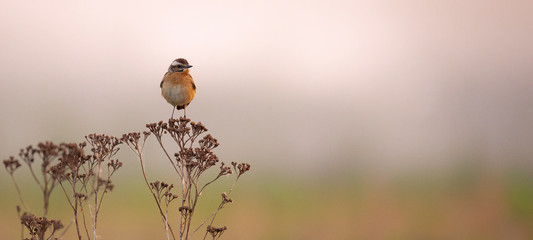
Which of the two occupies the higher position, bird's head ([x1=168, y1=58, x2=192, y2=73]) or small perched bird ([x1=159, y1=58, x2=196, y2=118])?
bird's head ([x1=168, y1=58, x2=192, y2=73])

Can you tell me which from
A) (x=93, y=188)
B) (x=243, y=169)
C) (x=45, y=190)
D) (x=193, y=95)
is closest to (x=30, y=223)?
(x=93, y=188)

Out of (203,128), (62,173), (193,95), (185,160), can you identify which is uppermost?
(193,95)

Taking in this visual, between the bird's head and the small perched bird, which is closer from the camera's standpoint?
the small perched bird

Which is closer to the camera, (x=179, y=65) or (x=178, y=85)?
(x=178, y=85)

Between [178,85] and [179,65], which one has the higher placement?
[179,65]

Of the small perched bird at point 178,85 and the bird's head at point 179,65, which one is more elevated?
the bird's head at point 179,65

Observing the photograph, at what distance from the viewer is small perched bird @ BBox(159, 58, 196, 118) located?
22.3ft

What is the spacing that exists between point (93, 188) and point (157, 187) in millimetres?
684

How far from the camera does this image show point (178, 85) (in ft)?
22.3

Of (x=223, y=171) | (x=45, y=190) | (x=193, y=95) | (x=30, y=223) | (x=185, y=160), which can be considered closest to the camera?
(x=45, y=190)

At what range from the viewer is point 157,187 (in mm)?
5238

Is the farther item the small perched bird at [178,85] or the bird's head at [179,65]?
the bird's head at [179,65]

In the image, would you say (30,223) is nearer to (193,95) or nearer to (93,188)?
(93,188)

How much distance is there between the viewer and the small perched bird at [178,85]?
6.80 meters
